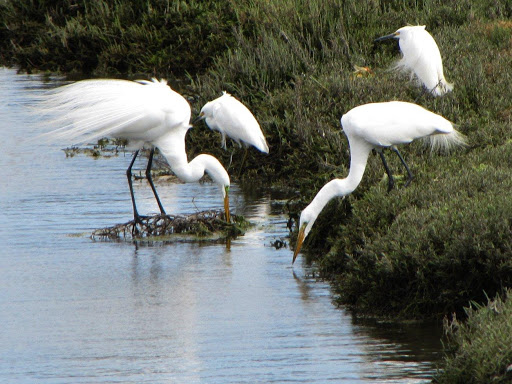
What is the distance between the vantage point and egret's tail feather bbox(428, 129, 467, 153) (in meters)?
9.09

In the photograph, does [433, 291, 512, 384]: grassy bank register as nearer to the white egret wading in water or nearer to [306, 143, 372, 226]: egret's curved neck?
[306, 143, 372, 226]: egret's curved neck

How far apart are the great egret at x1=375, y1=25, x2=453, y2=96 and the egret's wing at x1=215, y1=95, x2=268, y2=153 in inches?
78.3

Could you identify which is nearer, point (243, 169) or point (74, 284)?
point (74, 284)

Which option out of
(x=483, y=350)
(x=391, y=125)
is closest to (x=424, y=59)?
(x=391, y=125)

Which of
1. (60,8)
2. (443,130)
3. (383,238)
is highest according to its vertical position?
(60,8)

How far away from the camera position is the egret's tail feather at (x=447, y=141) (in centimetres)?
909

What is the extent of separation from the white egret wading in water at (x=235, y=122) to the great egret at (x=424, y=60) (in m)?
1.97

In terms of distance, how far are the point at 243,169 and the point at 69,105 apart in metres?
2.73

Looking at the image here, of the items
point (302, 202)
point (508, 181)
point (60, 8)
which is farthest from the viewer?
point (60, 8)

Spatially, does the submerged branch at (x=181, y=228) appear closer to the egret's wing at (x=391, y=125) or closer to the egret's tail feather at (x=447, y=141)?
the egret's wing at (x=391, y=125)

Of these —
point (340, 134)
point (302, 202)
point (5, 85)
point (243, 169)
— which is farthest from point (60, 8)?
point (302, 202)

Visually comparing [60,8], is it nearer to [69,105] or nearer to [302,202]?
[69,105]

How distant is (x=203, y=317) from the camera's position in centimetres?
677

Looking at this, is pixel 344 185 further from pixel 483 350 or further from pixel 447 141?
pixel 483 350
